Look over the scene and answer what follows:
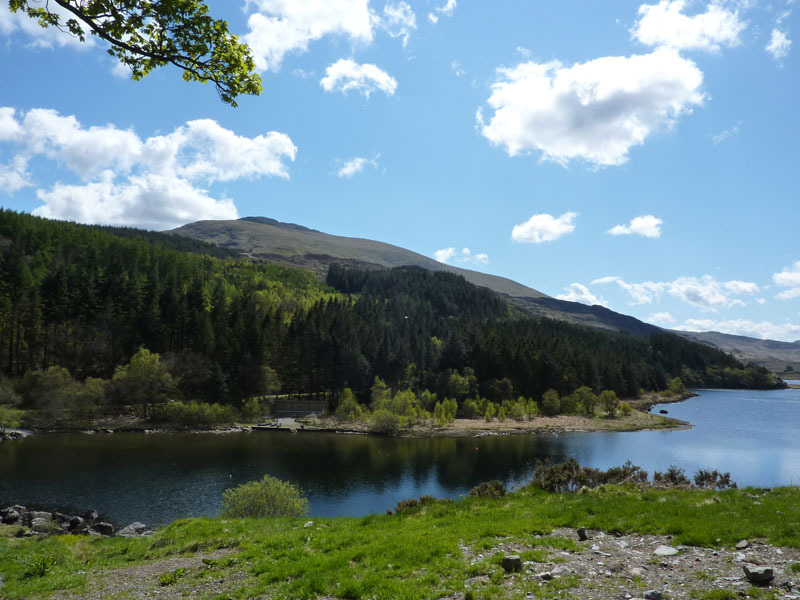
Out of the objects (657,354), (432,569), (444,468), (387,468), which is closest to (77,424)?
(387,468)

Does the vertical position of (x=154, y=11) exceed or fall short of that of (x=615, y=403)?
it exceeds it

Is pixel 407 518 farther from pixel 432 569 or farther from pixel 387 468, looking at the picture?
pixel 387 468

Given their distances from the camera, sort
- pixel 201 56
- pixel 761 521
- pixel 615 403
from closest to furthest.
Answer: pixel 201 56, pixel 761 521, pixel 615 403

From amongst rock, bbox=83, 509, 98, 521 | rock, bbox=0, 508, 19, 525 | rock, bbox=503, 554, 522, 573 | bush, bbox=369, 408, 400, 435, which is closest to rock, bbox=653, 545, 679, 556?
rock, bbox=503, 554, 522, 573

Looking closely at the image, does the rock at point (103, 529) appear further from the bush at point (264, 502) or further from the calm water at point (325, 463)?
the bush at point (264, 502)

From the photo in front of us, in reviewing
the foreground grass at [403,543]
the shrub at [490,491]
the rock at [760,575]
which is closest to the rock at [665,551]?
the foreground grass at [403,543]

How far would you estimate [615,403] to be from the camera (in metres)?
106

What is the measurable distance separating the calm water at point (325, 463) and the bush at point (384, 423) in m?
5.40

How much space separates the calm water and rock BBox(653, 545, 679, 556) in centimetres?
3017

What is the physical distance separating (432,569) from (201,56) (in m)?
10.8

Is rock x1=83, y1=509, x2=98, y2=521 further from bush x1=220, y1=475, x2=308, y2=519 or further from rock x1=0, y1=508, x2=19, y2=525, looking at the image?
bush x1=220, y1=475, x2=308, y2=519

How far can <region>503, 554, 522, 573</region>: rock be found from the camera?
30.8ft

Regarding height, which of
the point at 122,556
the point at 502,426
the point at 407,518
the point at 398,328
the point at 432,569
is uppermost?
the point at 398,328

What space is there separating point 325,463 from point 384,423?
26.6 meters
